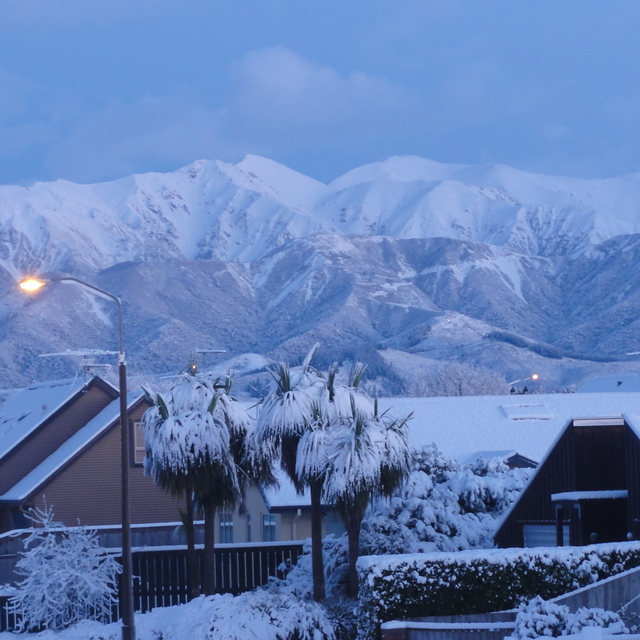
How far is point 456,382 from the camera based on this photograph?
101188 mm

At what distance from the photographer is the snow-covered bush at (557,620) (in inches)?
595

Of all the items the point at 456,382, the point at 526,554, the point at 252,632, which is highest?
the point at 456,382

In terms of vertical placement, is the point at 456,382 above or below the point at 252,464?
above

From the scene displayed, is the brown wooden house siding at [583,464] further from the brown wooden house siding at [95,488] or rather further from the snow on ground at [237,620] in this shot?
the brown wooden house siding at [95,488]

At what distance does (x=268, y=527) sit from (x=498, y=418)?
8.68 metres

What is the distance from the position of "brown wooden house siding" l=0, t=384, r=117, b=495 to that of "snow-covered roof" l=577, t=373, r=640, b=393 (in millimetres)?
39768

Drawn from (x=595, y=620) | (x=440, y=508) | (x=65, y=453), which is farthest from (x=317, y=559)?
(x=65, y=453)

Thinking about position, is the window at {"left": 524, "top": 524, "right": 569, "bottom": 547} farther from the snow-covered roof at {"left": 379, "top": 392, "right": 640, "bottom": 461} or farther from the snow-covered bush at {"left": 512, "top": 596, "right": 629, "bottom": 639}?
the snow-covered roof at {"left": 379, "top": 392, "right": 640, "bottom": 461}

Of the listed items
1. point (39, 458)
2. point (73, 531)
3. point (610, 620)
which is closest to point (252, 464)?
point (73, 531)

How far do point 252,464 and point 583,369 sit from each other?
152064mm

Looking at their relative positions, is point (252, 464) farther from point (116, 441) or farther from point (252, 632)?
Answer: point (116, 441)

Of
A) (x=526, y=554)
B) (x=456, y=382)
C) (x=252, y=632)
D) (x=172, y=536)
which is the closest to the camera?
(x=526, y=554)

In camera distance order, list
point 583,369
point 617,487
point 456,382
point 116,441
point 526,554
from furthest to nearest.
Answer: point 583,369 → point 456,382 → point 116,441 → point 617,487 → point 526,554

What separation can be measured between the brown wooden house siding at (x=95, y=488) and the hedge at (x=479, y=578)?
17.5m
